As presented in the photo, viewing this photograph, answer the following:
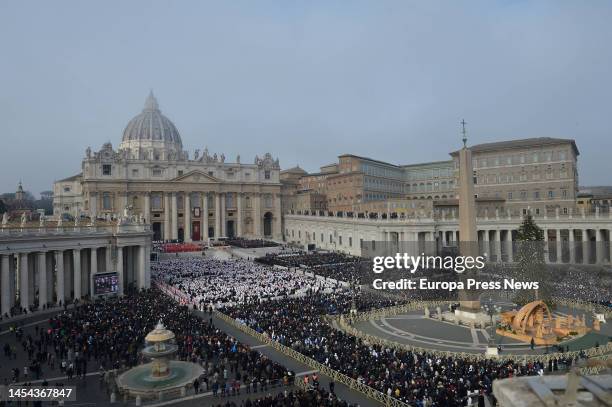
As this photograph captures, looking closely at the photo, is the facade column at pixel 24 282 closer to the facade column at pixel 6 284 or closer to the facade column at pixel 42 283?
the facade column at pixel 42 283

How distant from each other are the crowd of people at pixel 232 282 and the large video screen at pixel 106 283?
17.3 feet

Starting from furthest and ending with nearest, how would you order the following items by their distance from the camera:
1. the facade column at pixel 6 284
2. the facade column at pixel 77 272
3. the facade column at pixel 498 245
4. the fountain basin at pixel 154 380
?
the facade column at pixel 498 245, the facade column at pixel 77 272, the facade column at pixel 6 284, the fountain basin at pixel 154 380

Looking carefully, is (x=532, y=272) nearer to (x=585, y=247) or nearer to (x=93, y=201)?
(x=585, y=247)

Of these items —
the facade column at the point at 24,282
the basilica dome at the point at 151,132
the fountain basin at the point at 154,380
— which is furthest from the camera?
the basilica dome at the point at 151,132

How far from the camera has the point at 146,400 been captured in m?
18.2

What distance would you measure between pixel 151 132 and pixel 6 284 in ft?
274

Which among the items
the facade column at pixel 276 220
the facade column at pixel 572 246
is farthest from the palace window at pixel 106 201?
the facade column at pixel 572 246

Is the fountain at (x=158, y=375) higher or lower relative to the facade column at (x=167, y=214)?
lower

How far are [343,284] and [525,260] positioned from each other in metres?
16.0

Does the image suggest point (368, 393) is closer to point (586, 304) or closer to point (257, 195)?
point (586, 304)

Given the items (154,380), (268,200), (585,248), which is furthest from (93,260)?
(268,200)

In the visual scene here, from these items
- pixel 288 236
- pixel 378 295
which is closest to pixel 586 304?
pixel 378 295

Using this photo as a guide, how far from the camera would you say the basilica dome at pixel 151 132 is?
110 meters

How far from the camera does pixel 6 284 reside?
31.8m
